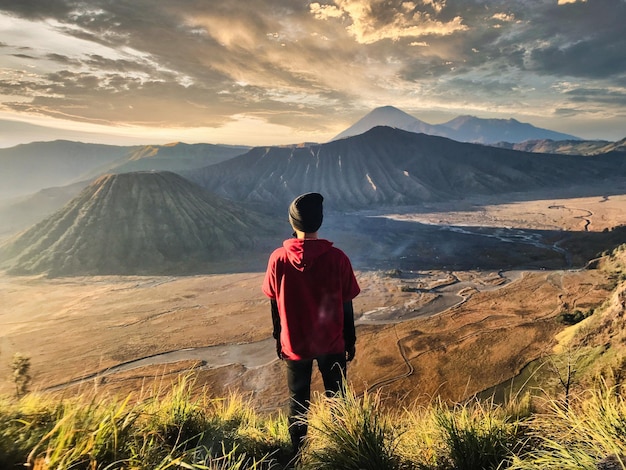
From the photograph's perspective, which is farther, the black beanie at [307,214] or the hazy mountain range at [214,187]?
the hazy mountain range at [214,187]

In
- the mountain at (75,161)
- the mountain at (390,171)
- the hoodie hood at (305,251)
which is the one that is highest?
the mountain at (75,161)

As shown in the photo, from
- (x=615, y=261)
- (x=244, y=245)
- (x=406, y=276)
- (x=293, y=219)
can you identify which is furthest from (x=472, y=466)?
(x=244, y=245)

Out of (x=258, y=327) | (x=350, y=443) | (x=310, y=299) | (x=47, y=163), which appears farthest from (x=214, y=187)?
(x=47, y=163)

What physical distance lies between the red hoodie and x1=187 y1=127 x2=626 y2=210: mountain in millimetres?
61310

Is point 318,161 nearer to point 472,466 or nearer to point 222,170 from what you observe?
point 222,170

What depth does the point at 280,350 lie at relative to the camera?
115 inches

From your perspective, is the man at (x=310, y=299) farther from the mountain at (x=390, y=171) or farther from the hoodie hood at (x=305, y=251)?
the mountain at (x=390, y=171)

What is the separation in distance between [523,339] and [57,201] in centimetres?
8794

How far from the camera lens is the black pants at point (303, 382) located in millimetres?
2775

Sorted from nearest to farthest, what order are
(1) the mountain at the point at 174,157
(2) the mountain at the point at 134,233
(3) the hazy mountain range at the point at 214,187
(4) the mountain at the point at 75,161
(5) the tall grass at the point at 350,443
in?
(5) the tall grass at the point at 350,443, (2) the mountain at the point at 134,233, (3) the hazy mountain range at the point at 214,187, (1) the mountain at the point at 174,157, (4) the mountain at the point at 75,161

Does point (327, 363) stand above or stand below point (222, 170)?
below

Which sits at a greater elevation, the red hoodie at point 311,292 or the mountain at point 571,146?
the mountain at point 571,146

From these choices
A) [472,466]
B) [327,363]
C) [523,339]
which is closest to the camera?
[472,466]

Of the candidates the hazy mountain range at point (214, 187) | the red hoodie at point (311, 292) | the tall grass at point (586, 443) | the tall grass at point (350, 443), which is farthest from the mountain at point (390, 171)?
the tall grass at point (586, 443)
